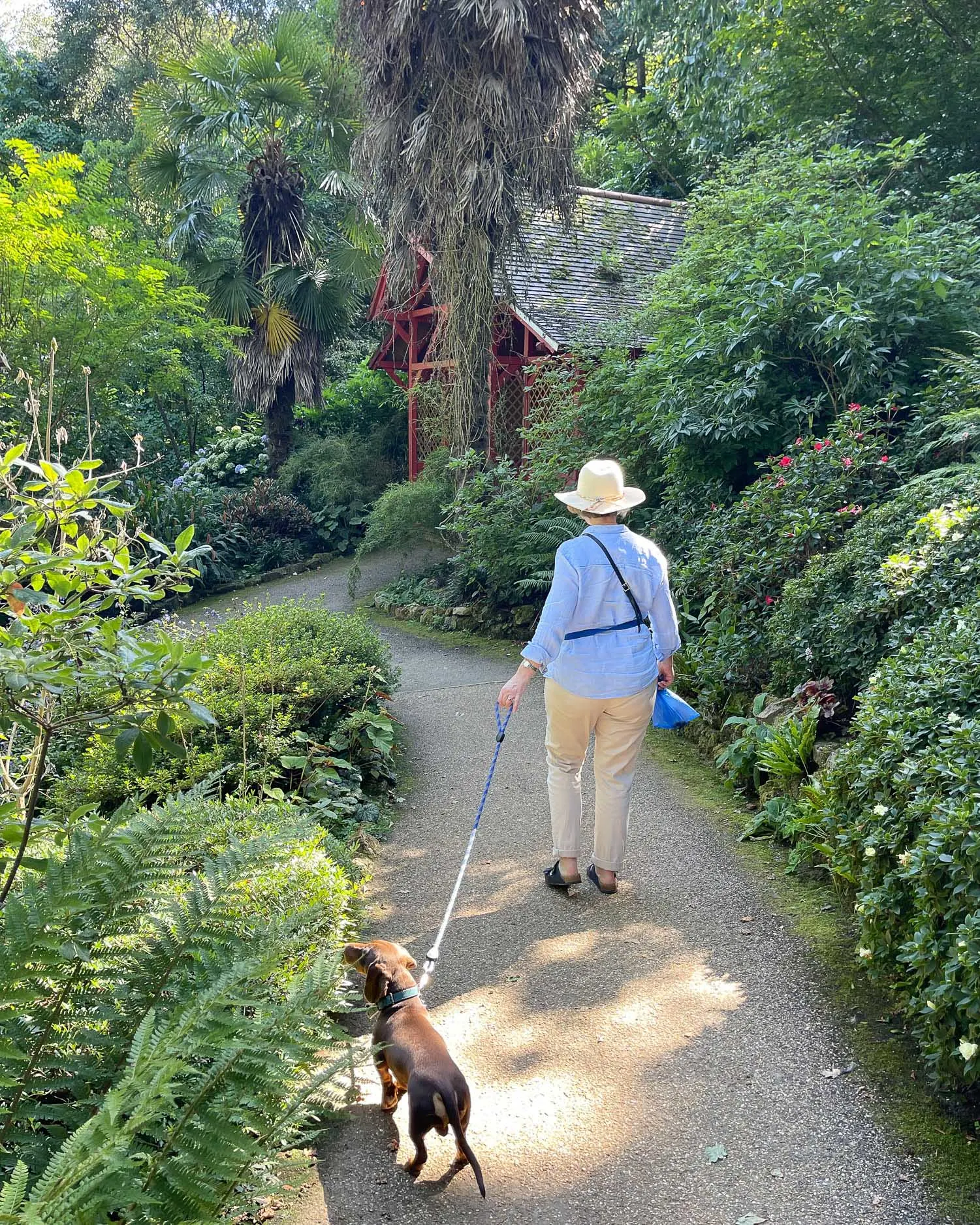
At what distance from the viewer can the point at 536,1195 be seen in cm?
294

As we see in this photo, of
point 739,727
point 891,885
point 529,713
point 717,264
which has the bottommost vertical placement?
point 529,713

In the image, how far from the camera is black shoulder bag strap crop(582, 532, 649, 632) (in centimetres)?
449

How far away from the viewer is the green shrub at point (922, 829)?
3.06 m

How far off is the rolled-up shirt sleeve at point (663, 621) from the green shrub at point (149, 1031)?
211 centimetres

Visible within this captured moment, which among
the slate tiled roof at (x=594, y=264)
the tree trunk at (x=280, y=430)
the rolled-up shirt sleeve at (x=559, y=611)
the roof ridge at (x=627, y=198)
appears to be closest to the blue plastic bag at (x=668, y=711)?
the rolled-up shirt sleeve at (x=559, y=611)

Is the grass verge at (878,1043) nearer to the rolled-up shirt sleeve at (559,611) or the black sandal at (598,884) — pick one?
the black sandal at (598,884)

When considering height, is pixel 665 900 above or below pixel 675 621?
below

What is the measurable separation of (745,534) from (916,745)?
4.03 metres

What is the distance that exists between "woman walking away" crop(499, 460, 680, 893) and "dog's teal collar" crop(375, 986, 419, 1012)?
137 cm

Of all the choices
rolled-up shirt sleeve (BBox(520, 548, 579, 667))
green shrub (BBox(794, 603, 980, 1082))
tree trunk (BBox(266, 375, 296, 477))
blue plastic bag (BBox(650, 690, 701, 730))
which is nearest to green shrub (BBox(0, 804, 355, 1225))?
rolled-up shirt sleeve (BBox(520, 548, 579, 667))

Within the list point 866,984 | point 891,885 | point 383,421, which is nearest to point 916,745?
point 891,885

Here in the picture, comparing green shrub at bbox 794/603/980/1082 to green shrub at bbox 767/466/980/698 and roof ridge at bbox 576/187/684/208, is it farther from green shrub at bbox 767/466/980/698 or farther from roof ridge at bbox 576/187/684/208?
roof ridge at bbox 576/187/684/208

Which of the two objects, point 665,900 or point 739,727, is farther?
point 739,727

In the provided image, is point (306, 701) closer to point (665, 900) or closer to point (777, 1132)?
point (665, 900)
